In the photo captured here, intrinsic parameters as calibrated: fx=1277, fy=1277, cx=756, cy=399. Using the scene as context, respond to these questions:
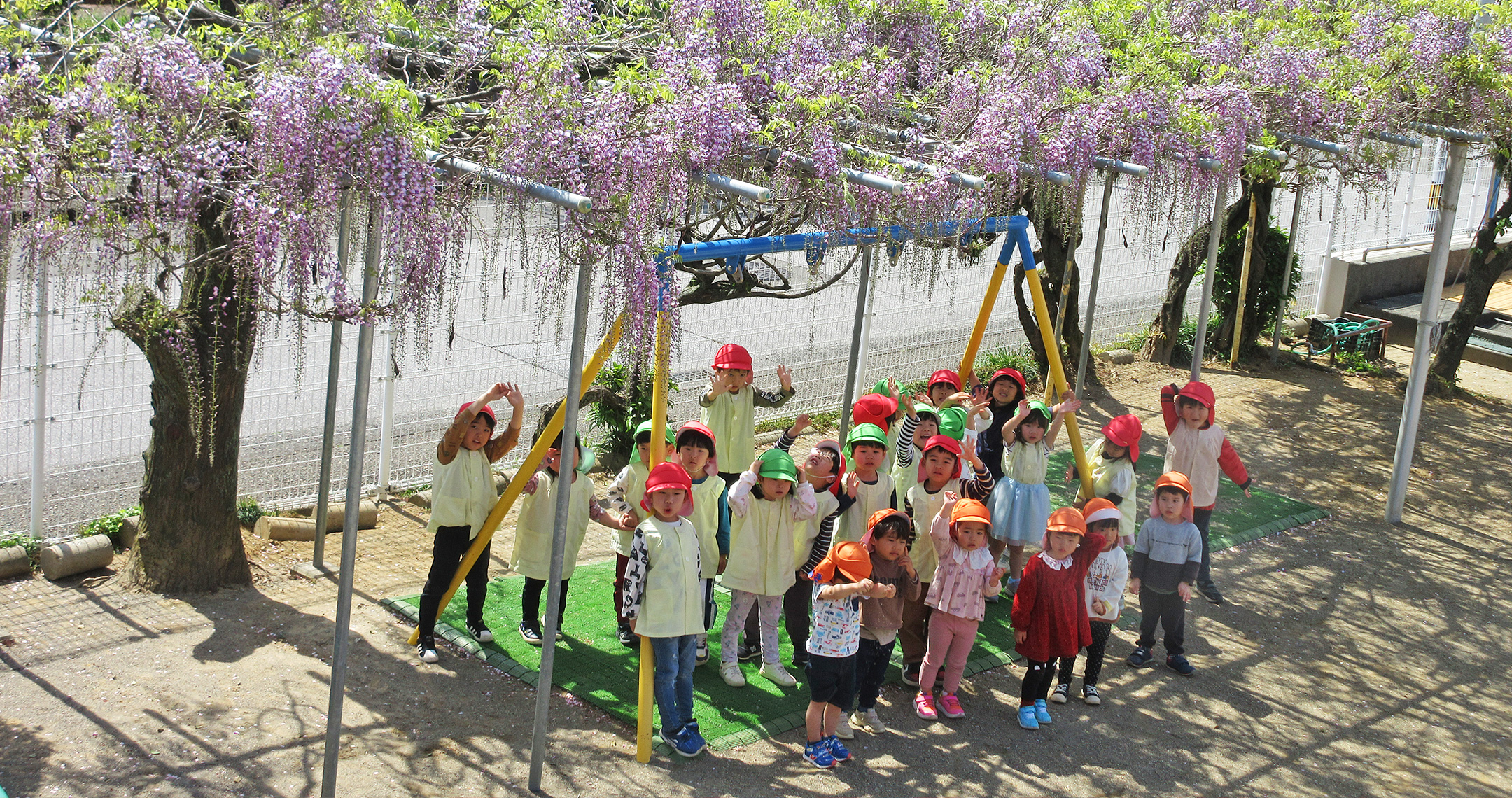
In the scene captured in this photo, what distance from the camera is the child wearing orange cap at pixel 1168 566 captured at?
6223mm

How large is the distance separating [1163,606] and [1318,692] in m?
0.87

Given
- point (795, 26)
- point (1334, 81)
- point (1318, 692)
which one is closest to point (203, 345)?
point (795, 26)

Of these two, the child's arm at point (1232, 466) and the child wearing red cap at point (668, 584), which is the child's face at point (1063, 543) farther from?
the child's arm at point (1232, 466)

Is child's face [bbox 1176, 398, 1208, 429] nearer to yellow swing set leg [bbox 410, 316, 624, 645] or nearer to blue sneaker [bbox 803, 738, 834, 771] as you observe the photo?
blue sneaker [bbox 803, 738, 834, 771]

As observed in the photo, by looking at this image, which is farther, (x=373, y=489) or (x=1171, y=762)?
(x=373, y=489)

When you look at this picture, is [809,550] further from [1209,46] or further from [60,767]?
[1209,46]

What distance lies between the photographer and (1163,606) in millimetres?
6383

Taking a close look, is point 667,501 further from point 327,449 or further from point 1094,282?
point 1094,282

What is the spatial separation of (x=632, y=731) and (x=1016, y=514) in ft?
7.55

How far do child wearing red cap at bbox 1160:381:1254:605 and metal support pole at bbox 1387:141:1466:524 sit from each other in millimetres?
2390

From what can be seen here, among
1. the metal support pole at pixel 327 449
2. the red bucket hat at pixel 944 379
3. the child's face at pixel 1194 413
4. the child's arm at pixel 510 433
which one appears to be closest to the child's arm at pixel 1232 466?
the child's face at pixel 1194 413

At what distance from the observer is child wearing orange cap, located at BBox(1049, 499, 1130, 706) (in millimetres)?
5801

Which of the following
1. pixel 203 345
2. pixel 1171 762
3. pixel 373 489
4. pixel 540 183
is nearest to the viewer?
pixel 540 183

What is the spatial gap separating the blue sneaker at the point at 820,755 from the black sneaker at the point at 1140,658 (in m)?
2.01
